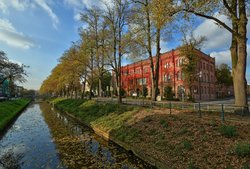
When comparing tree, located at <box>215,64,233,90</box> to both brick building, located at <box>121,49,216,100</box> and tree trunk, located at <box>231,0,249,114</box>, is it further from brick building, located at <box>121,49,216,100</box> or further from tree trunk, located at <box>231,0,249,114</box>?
tree trunk, located at <box>231,0,249,114</box>

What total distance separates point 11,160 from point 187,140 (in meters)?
9.53

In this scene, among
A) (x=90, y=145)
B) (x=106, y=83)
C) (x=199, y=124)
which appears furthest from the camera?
(x=106, y=83)

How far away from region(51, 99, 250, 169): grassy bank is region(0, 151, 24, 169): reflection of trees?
609 centimetres

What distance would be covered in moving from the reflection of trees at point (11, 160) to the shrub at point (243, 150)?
9.99 metres

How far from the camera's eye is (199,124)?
38.8 ft

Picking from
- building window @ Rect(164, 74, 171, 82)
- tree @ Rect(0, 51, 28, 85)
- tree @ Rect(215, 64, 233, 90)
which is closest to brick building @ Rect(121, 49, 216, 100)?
building window @ Rect(164, 74, 171, 82)

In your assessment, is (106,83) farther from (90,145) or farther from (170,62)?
(90,145)

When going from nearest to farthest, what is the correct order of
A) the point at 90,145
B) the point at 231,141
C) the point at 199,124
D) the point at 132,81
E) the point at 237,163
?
1. the point at 237,163
2. the point at 231,141
3. the point at 199,124
4. the point at 90,145
5. the point at 132,81

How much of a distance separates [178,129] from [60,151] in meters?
7.29

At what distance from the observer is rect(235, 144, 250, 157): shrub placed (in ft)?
25.4

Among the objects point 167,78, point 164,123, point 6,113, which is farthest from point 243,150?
point 167,78

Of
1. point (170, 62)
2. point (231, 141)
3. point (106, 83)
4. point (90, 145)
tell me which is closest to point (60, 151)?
point (90, 145)

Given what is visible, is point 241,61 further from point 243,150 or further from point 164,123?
point 243,150

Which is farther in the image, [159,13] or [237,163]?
[159,13]
